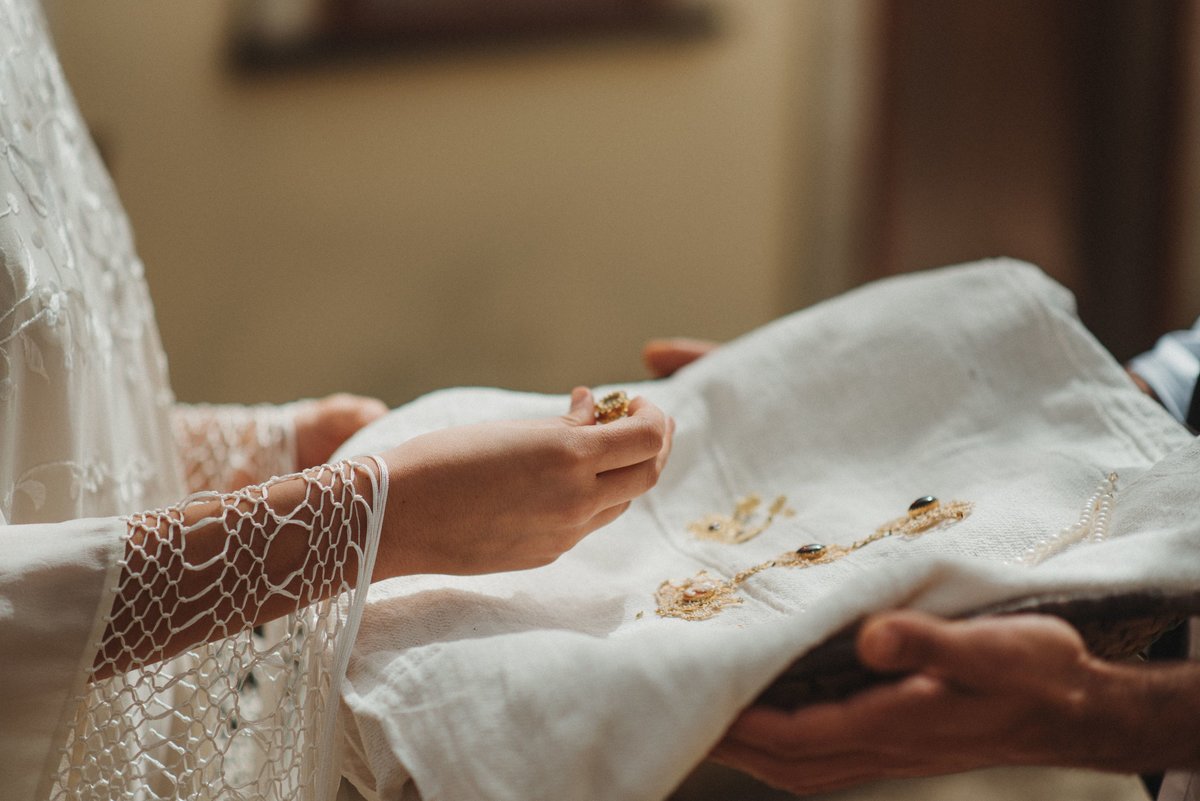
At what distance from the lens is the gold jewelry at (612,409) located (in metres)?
0.68

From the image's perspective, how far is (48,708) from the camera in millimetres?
532

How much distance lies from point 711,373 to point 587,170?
1224 mm

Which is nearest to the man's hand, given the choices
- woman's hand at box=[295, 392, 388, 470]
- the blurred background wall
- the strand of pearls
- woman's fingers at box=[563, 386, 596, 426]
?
the strand of pearls

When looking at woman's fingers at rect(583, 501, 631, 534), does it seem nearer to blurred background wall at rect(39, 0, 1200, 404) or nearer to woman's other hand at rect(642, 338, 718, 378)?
woman's other hand at rect(642, 338, 718, 378)

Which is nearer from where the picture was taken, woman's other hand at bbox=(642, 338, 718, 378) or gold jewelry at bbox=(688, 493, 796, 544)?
gold jewelry at bbox=(688, 493, 796, 544)

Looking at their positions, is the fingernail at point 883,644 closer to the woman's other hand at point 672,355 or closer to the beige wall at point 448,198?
the woman's other hand at point 672,355

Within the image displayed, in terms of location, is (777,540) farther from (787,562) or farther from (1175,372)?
(1175,372)

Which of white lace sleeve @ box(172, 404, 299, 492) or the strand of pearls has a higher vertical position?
the strand of pearls

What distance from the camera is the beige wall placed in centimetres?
191

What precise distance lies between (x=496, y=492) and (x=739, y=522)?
0.88 ft

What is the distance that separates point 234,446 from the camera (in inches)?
37.9

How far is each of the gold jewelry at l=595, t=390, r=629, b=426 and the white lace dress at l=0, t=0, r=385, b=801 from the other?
0.18 m

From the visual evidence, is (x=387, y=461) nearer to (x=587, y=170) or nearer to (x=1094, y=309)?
(x=587, y=170)

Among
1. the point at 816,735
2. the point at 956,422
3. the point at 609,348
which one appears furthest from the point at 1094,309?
the point at 816,735
